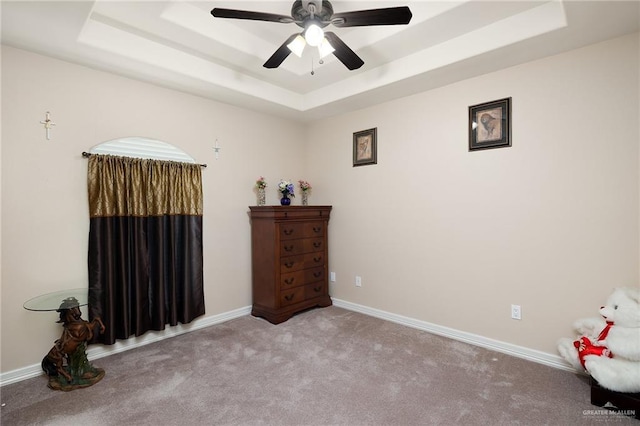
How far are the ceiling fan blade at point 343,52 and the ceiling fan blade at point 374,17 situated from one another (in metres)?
0.11

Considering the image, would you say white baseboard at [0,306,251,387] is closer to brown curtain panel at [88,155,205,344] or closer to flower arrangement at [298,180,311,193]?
brown curtain panel at [88,155,205,344]

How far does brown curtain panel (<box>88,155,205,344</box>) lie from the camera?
2623 mm

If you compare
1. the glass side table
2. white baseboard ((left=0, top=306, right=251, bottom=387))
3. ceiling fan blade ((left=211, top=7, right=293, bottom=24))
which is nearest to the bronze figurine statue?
the glass side table

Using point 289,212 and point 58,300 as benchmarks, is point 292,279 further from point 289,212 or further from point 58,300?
point 58,300

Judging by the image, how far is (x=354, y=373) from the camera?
7.82 ft

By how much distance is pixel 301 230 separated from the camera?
3721mm

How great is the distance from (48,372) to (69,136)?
180 cm

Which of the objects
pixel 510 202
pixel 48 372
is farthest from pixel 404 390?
pixel 48 372

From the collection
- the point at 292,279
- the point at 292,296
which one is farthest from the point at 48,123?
the point at 292,296

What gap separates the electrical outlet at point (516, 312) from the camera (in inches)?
105

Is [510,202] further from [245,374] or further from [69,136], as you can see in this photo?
[69,136]

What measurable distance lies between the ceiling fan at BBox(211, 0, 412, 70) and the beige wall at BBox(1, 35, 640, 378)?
1.39 meters

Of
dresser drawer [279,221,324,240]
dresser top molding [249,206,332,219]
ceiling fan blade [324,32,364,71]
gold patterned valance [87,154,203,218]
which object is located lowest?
dresser drawer [279,221,324,240]

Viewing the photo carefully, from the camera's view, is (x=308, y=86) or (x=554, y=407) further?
(x=308, y=86)
